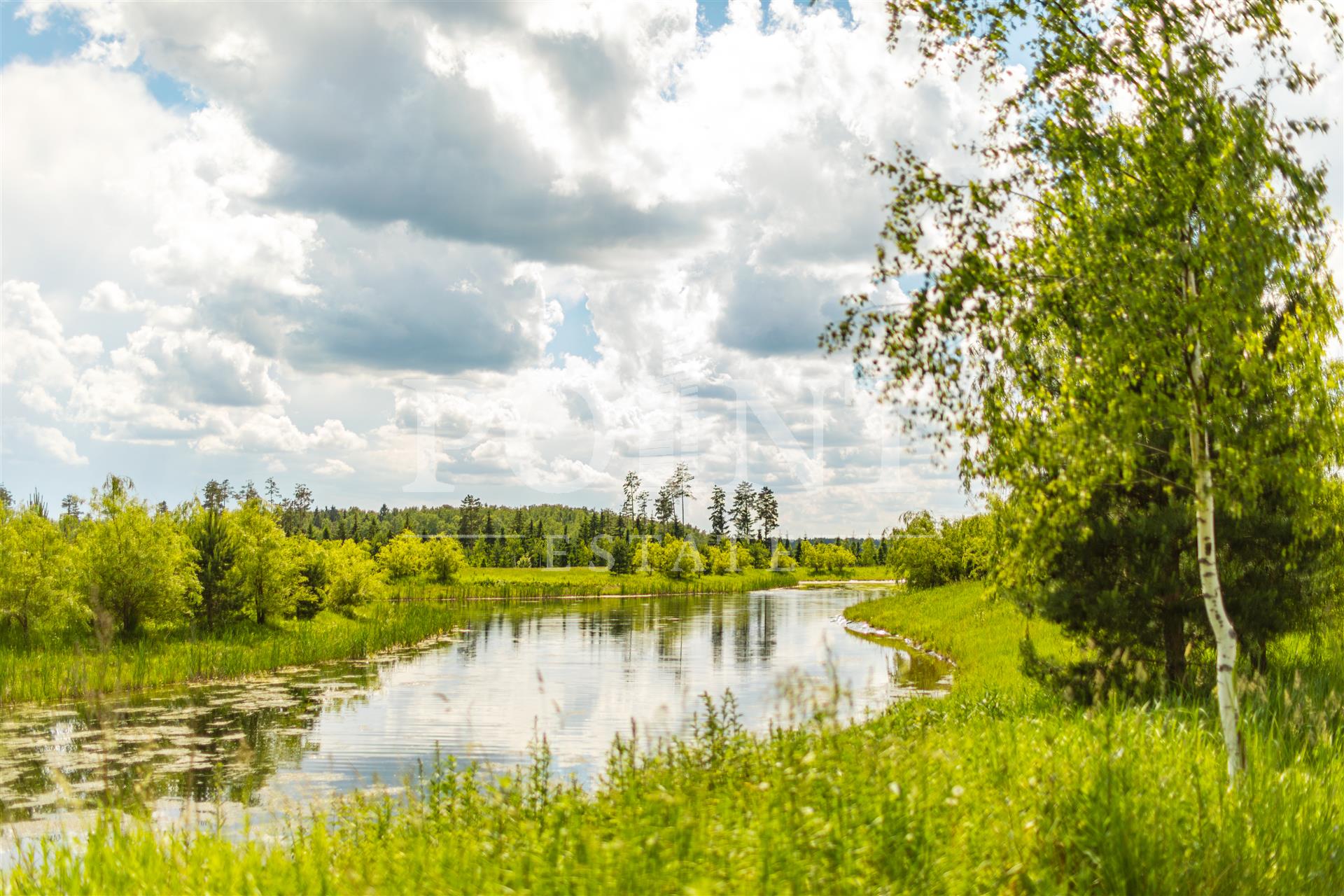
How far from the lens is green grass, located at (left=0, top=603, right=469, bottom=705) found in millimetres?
20906

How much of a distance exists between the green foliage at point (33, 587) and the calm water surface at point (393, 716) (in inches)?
177

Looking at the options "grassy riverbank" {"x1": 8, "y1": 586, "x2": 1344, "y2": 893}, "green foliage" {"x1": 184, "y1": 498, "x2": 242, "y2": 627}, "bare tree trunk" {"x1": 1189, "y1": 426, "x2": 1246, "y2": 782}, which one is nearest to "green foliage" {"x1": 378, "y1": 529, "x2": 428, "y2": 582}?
"green foliage" {"x1": 184, "y1": 498, "x2": 242, "y2": 627}

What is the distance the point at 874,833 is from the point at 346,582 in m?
36.4

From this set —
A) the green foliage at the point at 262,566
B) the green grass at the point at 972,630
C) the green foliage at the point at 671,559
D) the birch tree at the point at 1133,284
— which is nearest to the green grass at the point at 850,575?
the green foliage at the point at 671,559

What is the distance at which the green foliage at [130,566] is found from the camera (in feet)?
83.5

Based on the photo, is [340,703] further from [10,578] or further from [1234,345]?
[1234,345]

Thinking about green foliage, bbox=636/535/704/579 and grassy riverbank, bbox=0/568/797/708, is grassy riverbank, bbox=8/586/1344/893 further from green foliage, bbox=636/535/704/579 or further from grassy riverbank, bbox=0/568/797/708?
green foliage, bbox=636/535/704/579

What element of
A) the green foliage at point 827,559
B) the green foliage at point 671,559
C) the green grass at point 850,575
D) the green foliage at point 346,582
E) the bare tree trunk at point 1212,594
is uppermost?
the bare tree trunk at point 1212,594

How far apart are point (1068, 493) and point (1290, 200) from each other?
3306mm

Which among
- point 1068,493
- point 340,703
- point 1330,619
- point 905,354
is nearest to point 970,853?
point 1068,493

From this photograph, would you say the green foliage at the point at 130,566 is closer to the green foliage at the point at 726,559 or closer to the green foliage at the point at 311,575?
the green foliage at the point at 311,575

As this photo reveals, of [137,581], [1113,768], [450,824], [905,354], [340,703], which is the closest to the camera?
[1113,768]

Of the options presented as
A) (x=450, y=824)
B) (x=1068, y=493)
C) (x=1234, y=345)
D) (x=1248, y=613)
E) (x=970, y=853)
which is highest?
(x=1234, y=345)

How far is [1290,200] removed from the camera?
782 cm
